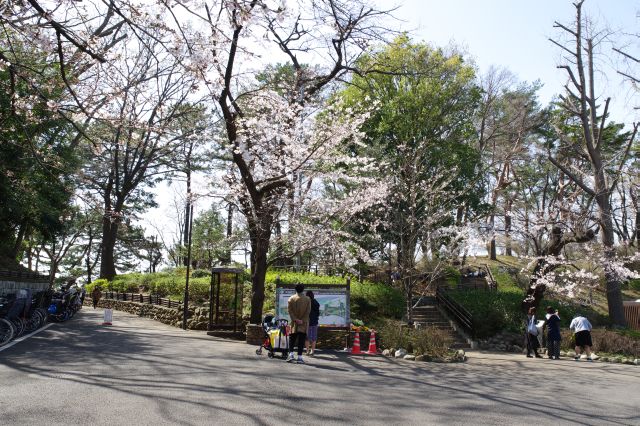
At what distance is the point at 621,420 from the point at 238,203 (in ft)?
42.8

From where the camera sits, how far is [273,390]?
753 centimetres

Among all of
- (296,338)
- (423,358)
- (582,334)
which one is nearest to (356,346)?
(423,358)

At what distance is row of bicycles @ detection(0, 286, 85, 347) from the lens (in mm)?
11517

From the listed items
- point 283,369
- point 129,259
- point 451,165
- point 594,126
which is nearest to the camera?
point 283,369

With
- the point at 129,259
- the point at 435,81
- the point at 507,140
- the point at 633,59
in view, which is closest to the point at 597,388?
the point at 633,59

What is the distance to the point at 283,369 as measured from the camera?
9.63m

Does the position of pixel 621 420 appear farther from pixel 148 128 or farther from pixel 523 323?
pixel 523 323

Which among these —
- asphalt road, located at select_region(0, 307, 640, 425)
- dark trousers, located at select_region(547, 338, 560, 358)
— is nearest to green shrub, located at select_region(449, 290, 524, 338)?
dark trousers, located at select_region(547, 338, 560, 358)

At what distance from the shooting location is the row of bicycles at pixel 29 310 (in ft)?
37.8

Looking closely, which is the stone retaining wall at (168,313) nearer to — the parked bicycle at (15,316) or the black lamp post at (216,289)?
the black lamp post at (216,289)

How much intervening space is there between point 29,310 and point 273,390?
1008cm

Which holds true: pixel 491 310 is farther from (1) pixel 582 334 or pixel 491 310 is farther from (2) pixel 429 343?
(2) pixel 429 343

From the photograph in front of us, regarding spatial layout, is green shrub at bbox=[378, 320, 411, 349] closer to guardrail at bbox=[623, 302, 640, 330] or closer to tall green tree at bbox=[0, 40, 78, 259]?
tall green tree at bbox=[0, 40, 78, 259]

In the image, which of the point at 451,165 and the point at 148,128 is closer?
the point at 148,128
